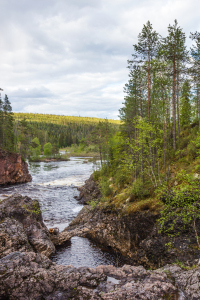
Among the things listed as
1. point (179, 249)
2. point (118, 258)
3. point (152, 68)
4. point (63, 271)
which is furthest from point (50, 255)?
point (152, 68)

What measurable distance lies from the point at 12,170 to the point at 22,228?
109ft

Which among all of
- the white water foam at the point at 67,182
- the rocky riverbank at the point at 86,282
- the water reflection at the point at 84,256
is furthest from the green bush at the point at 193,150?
the white water foam at the point at 67,182

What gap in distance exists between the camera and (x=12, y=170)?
41031mm

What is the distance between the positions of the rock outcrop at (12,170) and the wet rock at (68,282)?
37.2 m

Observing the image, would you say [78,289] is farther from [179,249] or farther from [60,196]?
[60,196]

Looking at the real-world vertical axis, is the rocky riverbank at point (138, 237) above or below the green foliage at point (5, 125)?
below

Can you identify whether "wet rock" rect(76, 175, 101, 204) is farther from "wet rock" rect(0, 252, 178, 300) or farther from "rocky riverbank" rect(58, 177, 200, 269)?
"wet rock" rect(0, 252, 178, 300)

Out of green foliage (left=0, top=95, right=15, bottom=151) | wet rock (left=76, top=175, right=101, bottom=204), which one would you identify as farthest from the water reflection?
green foliage (left=0, top=95, right=15, bottom=151)

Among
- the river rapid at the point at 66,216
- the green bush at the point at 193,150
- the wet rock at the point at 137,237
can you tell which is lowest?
the river rapid at the point at 66,216

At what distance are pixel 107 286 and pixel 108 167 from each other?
25.9 m

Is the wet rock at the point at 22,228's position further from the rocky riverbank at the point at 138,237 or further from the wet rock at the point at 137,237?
the wet rock at the point at 137,237

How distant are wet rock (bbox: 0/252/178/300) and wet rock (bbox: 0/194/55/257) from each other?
385 centimetres

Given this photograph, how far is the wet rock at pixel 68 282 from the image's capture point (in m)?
5.77

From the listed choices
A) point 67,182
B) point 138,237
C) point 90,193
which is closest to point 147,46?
point 138,237
